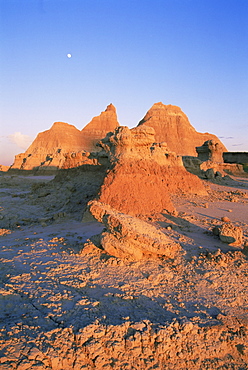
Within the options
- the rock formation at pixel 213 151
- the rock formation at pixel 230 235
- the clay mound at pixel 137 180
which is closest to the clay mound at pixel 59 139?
the rock formation at pixel 213 151

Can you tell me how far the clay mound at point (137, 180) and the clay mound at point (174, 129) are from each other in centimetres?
3656

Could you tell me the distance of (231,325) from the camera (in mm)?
2193

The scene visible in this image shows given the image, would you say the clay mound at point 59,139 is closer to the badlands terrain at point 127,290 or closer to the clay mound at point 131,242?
the badlands terrain at point 127,290

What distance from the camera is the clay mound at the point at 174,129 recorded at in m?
45.9

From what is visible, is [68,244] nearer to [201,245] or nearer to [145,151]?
[201,245]

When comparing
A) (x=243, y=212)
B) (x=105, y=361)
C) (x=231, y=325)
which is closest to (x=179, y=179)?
(x=243, y=212)

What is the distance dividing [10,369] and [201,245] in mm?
3161

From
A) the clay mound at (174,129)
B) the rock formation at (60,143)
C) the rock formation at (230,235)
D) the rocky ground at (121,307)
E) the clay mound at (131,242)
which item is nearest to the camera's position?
the rocky ground at (121,307)

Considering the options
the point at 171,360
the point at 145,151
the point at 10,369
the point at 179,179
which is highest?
the point at 145,151

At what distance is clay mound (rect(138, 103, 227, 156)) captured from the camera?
4594 cm

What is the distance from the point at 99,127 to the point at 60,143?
15.7 meters

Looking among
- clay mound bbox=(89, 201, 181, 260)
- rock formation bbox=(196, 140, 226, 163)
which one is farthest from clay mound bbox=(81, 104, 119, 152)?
clay mound bbox=(89, 201, 181, 260)

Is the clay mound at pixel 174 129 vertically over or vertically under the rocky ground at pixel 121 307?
over

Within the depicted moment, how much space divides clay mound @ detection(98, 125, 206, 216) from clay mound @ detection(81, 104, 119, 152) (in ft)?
151
